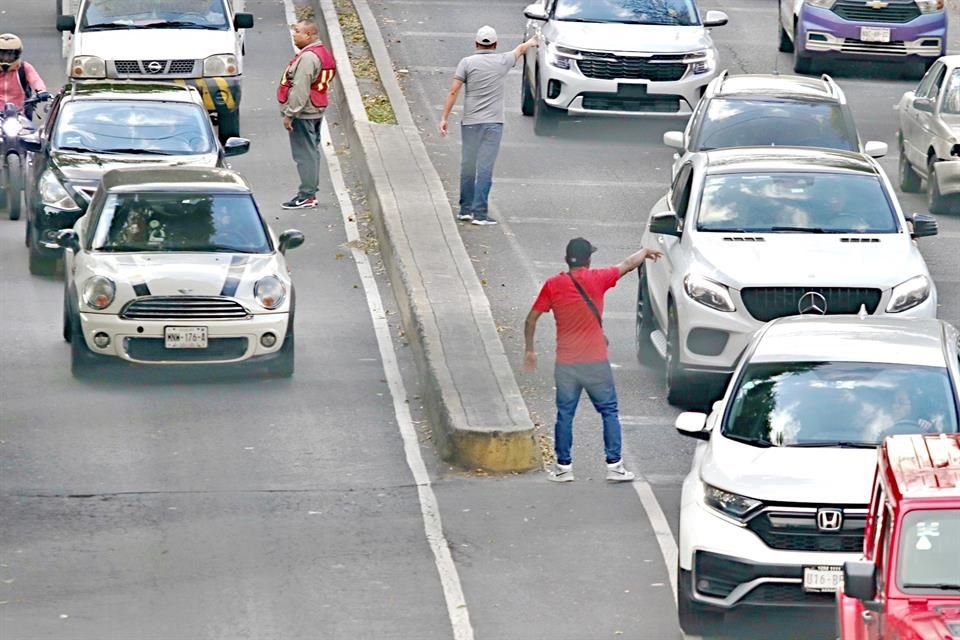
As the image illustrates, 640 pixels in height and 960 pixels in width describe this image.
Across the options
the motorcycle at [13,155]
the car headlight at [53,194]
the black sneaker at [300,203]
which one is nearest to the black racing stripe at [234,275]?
the car headlight at [53,194]

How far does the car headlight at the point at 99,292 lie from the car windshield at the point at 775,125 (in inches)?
271

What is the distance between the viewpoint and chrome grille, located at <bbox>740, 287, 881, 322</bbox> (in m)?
15.4

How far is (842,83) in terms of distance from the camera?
30.8 m

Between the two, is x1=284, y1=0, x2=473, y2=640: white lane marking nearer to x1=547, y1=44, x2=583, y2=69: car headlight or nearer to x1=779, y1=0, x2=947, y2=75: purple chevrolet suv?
x1=547, y1=44, x2=583, y2=69: car headlight

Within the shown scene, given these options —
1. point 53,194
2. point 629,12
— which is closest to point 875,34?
point 629,12

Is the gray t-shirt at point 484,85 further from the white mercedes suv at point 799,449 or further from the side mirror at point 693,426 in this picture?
the side mirror at point 693,426

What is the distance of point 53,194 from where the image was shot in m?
19.5

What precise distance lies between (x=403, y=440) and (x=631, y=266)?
2.22 metres

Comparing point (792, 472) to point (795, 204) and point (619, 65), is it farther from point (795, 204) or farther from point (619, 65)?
point (619, 65)

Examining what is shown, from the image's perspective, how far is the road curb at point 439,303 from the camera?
14.5 metres

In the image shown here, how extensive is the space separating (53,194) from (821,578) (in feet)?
35.4

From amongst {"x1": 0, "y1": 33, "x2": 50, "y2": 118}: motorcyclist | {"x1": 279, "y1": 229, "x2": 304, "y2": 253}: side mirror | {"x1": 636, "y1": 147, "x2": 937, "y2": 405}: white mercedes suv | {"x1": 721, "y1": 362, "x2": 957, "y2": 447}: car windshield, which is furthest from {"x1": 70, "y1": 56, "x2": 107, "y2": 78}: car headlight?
{"x1": 721, "y1": 362, "x2": 957, "y2": 447}: car windshield

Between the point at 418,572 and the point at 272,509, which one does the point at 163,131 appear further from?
the point at 418,572

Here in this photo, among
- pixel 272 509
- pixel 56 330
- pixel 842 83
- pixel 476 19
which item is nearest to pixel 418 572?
pixel 272 509
